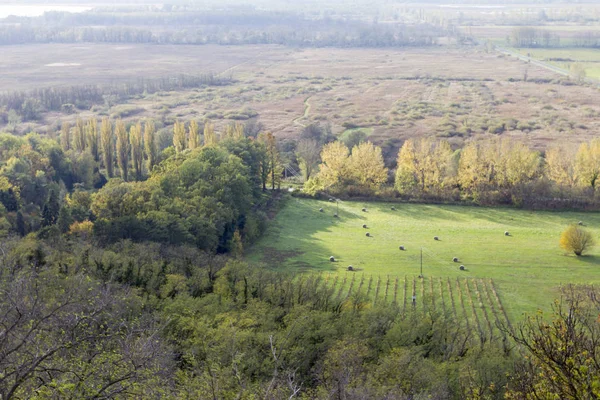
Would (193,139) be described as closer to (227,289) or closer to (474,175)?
(474,175)

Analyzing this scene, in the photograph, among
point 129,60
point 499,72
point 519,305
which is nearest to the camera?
point 519,305

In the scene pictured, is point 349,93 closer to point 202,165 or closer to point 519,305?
point 202,165

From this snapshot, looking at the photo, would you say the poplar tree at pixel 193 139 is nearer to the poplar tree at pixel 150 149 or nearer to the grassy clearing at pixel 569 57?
the poplar tree at pixel 150 149

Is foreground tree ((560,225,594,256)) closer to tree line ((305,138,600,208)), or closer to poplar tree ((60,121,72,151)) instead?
tree line ((305,138,600,208))

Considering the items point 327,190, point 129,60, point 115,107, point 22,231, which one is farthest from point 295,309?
point 129,60

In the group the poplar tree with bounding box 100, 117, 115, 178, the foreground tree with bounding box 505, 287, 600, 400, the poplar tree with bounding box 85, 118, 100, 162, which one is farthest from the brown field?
the foreground tree with bounding box 505, 287, 600, 400

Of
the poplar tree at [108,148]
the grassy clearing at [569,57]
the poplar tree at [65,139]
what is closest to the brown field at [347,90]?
the grassy clearing at [569,57]
